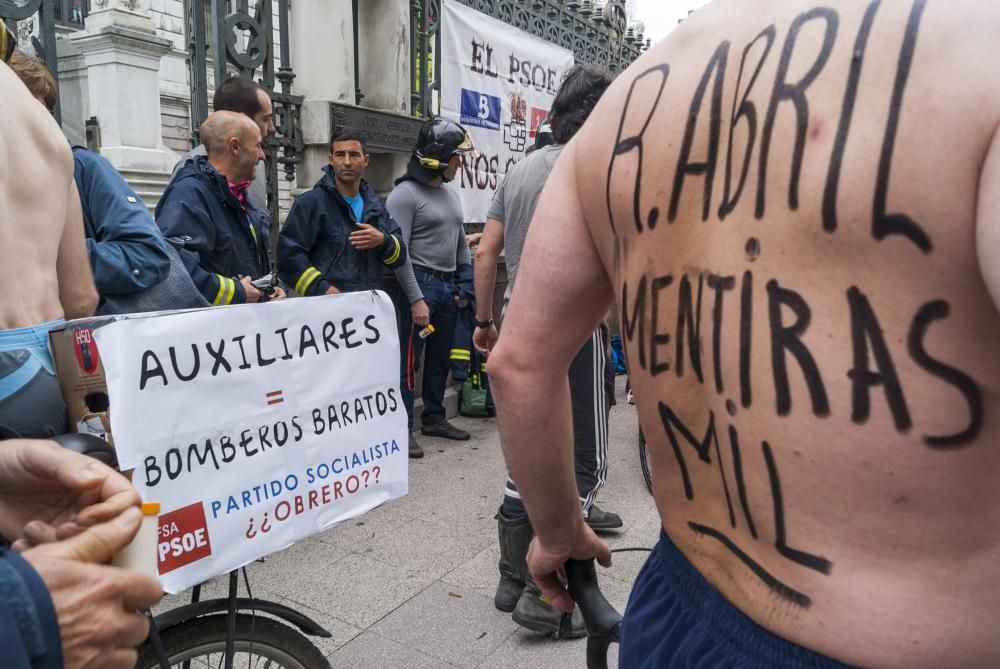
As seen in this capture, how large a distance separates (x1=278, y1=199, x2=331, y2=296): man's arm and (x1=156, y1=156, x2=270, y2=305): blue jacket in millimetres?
620

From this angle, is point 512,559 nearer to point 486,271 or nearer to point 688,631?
point 486,271

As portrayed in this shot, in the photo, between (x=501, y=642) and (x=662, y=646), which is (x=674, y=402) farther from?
(x=501, y=642)

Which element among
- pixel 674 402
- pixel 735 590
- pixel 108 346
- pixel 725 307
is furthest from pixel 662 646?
pixel 108 346

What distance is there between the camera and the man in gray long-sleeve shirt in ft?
16.6

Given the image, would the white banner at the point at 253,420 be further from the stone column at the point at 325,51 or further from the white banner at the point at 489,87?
the white banner at the point at 489,87

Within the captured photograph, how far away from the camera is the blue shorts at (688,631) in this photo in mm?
1093

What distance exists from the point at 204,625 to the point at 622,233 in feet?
4.98

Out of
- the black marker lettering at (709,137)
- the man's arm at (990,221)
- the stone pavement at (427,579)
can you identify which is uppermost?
the black marker lettering at (709,137)

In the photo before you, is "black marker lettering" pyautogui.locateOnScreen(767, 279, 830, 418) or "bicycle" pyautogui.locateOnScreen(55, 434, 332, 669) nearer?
"black marker lettering" pyautogui.locateOnScreen(767, 279, 830, 418)

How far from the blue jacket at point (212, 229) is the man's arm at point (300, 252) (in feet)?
2.03

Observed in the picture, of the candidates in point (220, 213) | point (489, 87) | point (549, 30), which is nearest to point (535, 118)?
point (549, 30)

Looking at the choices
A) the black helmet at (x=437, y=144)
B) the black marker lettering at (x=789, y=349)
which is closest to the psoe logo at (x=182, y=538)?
the black marker lettering at (x=789, y=349)

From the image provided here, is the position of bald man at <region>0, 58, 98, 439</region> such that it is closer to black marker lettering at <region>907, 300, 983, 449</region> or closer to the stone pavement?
the stone pavement

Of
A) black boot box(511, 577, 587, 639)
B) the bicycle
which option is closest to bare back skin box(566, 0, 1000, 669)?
the bicycle
